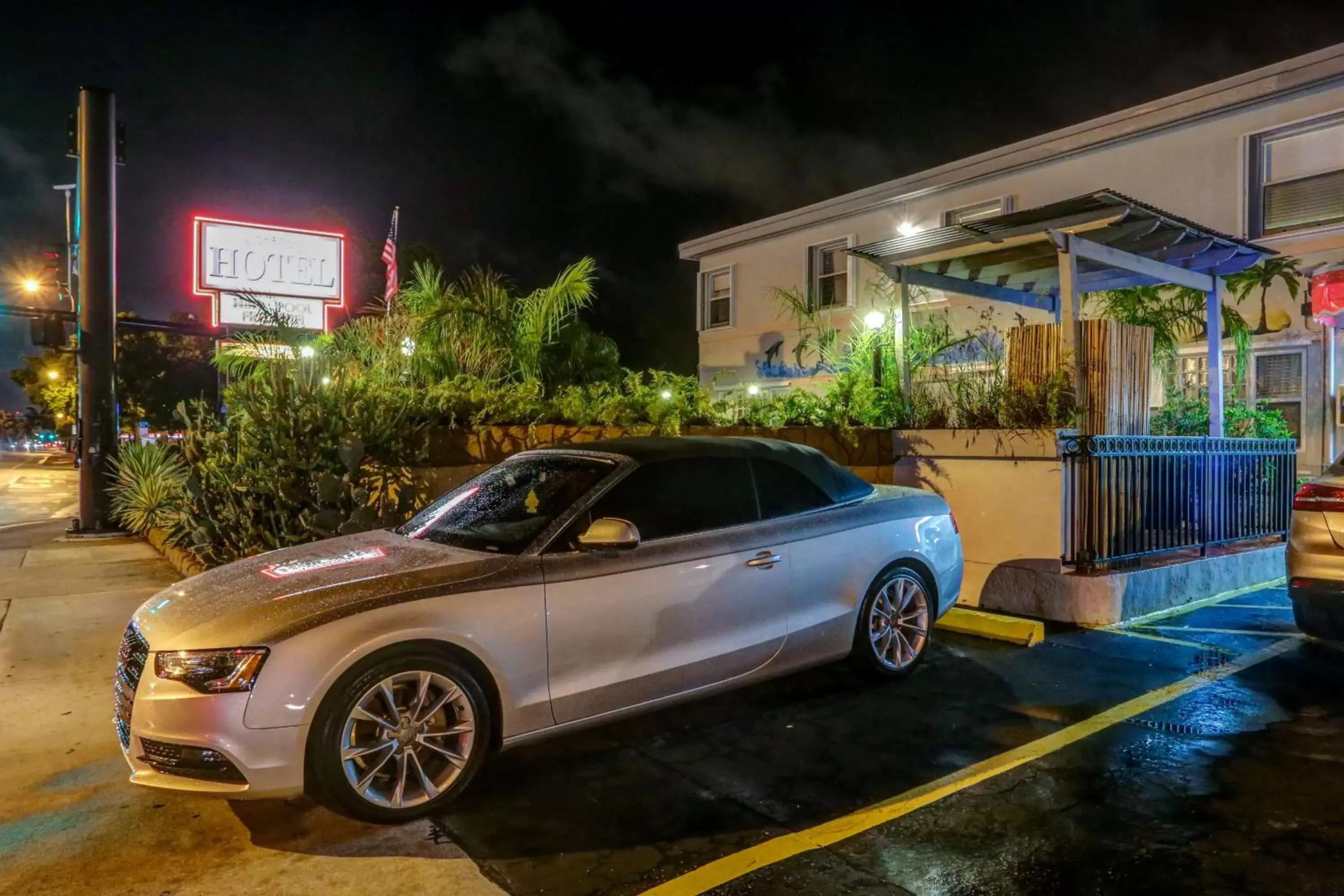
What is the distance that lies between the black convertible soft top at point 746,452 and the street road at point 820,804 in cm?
120

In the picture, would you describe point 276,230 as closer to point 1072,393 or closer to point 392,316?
point 392,316

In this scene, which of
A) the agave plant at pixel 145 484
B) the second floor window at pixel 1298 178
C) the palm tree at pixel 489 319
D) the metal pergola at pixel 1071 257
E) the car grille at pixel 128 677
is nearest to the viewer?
the car grille at pixel 128 677

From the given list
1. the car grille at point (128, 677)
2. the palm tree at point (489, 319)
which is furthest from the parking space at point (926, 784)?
the palm tree at point (489, 319)

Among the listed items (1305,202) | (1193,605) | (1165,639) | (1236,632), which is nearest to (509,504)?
→ (1165,639)

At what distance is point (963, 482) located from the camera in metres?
7.77

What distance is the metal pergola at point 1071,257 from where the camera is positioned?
770cm

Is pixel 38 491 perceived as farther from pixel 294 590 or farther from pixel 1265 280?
pixel 1265 280

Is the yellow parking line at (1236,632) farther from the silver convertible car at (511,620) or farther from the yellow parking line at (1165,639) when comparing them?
the silver convertible car at (511,620)

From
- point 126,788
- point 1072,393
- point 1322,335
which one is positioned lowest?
point 126,788

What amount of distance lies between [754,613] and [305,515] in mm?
4453

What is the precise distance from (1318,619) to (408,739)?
220 inches

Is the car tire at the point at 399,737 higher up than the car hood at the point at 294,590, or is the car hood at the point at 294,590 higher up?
the car hood at the point at 294,590

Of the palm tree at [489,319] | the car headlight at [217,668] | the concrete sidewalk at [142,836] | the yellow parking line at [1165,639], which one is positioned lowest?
the concrete sidewalk at [142,836]

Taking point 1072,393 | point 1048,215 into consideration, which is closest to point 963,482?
point 1072,393
